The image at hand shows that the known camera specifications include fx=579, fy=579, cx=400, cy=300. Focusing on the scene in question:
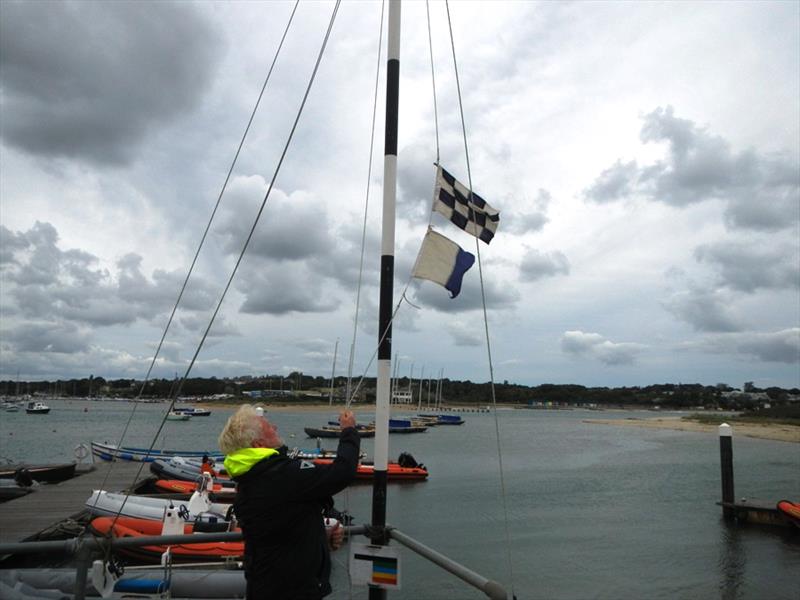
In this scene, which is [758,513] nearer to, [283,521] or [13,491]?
[283,521]

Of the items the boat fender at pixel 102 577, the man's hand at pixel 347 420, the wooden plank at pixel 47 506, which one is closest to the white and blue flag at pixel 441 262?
the man's hand at pixel 347 420

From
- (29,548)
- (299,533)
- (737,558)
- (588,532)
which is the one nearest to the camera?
(299,533)

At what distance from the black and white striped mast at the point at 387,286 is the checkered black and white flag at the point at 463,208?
4.41ft

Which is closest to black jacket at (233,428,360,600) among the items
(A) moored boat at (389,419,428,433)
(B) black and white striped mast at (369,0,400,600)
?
(B) black and white striped mast at (369,0,400,600)

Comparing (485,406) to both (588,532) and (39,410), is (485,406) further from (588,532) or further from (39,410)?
(588,532)

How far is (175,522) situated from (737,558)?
695 inches

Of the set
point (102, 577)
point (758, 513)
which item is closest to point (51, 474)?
point (102, 577)

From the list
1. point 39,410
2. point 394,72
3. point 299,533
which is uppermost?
point 394,72

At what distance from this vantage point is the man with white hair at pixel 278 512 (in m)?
3.12

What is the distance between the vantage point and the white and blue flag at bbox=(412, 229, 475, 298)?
5.94 m

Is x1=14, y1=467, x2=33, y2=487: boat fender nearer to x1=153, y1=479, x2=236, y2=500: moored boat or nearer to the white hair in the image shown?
x1=153, y1=479, x2=236, y2=500: moored boat

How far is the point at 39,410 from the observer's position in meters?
127

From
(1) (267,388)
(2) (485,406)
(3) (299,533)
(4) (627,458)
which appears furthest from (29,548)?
(1) (267,388)

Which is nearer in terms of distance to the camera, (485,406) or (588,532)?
(588,532)
